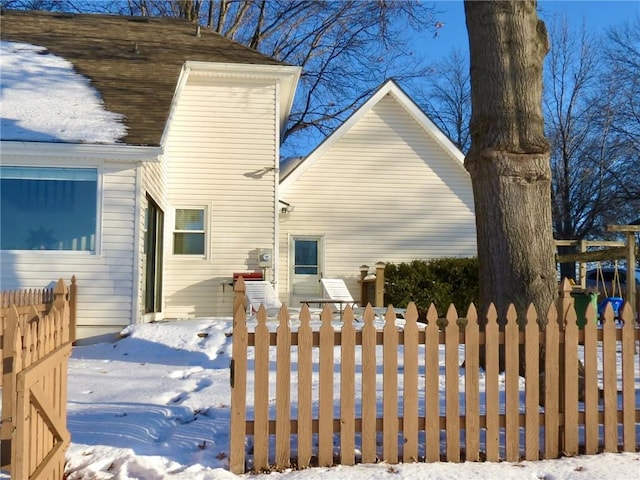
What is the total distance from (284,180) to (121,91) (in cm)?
479

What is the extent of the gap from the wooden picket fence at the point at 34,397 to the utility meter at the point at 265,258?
9144 millimetres

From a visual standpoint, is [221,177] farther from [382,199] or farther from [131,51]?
[382,199]

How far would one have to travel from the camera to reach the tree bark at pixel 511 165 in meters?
5.44

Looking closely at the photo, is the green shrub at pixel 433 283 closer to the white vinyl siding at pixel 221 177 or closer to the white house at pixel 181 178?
the white house at pixel 181 178

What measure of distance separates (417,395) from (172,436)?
6.24 ft

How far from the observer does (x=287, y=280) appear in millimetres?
15109

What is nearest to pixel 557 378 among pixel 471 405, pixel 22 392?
pixel 471 405

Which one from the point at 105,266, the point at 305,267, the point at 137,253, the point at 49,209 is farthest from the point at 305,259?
the point at 49,209

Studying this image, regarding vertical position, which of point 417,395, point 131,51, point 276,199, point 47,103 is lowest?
point 417,395

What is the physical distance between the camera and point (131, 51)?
13.7 meters

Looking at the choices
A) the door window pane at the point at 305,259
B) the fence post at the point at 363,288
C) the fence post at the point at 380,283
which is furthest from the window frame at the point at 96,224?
the fence post at the point at 363,288

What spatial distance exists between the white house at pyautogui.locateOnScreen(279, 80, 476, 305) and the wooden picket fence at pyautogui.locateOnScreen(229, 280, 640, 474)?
1087 centimetres

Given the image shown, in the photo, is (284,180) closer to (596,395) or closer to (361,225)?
(361,225)

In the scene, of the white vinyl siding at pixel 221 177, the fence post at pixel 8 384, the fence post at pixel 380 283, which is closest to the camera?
the fence post at pixel 8 384
